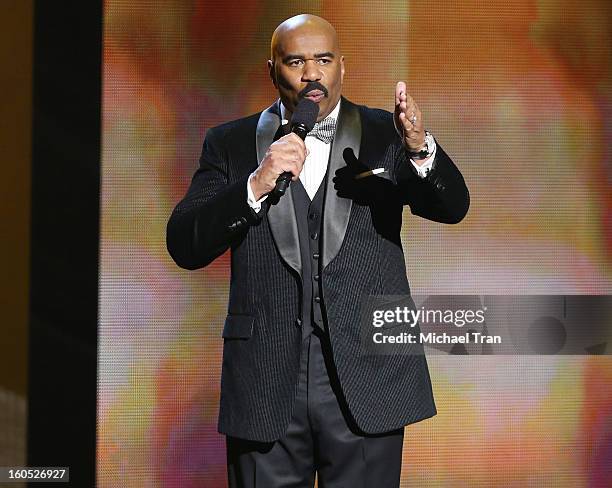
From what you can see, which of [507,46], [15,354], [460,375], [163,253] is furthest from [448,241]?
[15,354]

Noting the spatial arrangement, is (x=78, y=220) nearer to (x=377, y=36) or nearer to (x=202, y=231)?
(x=377, y=36)

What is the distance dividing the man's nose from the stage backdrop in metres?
1.21

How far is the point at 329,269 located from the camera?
1.70 metres

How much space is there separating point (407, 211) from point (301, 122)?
58.0 inches

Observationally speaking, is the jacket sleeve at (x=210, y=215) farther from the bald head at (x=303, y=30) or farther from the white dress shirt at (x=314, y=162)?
the bald head at (x=303, y=30)

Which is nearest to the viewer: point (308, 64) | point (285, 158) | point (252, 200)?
point (285, 158)

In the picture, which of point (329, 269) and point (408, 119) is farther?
point (329, 269)

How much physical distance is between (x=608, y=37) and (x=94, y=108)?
153 cm

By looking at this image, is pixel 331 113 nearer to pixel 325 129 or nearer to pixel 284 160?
pixel 325 129

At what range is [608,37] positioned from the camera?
9.67 ft

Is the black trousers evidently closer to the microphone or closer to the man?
the man

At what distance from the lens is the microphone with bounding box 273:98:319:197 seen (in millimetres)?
1530

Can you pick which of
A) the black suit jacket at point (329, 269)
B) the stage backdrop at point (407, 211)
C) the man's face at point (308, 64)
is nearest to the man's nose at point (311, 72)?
the man's face at point (308, 64)

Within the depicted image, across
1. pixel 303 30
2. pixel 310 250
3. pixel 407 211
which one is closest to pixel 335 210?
pixel 310 250
